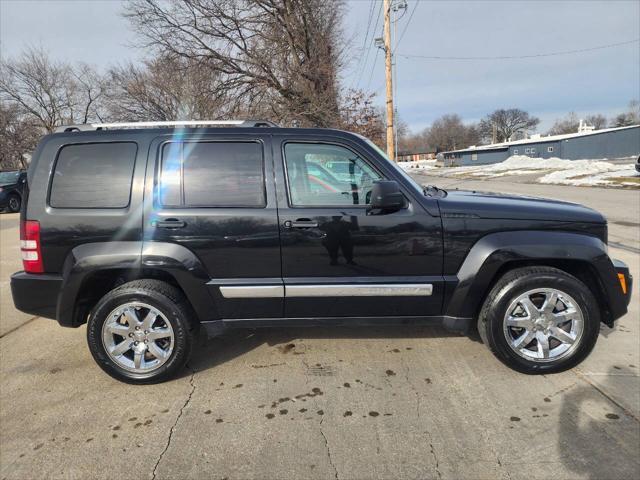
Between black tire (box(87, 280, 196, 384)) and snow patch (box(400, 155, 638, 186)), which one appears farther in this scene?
snow patch (box(400, 155, 638, 186))

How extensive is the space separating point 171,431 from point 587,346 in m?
3.05

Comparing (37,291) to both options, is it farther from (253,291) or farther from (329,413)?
(329,413)

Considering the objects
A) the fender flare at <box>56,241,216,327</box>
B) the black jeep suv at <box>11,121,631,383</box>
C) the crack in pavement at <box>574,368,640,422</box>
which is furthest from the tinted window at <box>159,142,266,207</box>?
the crack in pavement at <box>574,368,640,422</box>

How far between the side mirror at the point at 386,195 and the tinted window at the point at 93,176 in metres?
1.84

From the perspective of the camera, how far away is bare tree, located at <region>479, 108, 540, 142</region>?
352 ft

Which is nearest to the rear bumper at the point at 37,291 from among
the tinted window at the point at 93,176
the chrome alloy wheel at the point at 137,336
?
the chrome alloy wheel at the point at 137,336

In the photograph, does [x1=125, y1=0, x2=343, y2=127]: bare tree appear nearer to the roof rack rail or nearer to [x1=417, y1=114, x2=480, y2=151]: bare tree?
the roof rack rail

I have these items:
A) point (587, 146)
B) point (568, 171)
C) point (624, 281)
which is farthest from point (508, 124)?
point (624, 281)

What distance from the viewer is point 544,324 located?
122 inches

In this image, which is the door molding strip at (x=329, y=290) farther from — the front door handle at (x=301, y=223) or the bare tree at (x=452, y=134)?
the bare tree at (x=452, y=134)

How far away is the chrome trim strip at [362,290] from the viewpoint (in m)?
3.08

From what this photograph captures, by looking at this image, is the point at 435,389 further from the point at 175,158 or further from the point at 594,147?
the point at 594,147

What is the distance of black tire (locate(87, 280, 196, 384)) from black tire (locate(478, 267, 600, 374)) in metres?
2.30

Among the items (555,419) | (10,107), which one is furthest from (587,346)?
(10,107)
